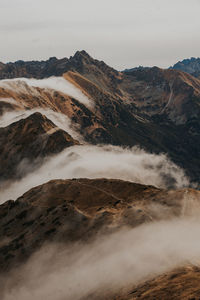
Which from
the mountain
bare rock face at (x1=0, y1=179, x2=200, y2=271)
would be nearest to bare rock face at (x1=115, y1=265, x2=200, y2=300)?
the mountain

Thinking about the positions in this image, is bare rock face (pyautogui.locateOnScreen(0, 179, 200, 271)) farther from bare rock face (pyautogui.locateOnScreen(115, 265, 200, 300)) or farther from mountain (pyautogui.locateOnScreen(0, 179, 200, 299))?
bare rock face (pyautogui.locateOnScreen(115, 265, 200, 300))

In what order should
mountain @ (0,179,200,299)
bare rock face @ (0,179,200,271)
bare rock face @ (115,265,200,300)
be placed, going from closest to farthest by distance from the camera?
bare rock face @ (115,265,200,300) → mountain @ (0,179,200,299) → bare rock face @ (0,179,200,271)

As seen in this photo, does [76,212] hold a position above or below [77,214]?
above

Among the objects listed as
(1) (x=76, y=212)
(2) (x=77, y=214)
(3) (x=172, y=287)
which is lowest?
(3) (x=172, y=287)

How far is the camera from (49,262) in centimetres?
12525

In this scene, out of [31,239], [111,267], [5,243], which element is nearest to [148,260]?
[111,267]

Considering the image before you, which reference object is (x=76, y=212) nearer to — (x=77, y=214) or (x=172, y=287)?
(x=77, y=214)

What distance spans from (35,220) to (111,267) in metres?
45.7

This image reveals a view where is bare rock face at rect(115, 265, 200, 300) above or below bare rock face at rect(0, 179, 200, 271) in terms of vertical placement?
below

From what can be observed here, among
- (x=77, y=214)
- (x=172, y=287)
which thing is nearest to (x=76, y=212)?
(x=77, y=214)

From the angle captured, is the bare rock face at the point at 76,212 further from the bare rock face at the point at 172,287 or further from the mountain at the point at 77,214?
the bare rock face at the point at 172,287

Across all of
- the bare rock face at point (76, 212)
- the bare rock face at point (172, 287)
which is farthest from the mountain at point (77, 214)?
the bare rock face at point (172, 287)

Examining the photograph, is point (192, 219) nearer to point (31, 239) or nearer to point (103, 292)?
point (103, 292)

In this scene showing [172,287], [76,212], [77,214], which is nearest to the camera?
[172,287]
